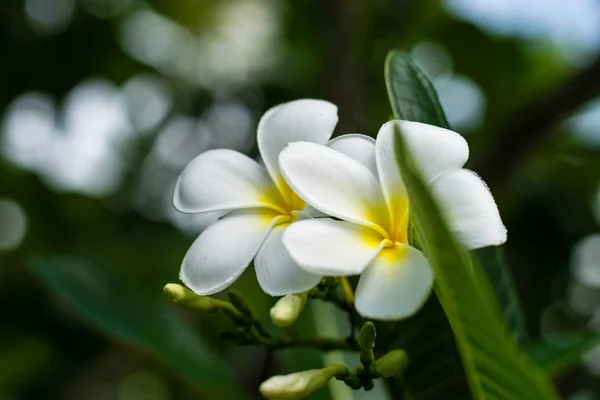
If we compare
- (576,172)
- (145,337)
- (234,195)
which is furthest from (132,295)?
(576,172)

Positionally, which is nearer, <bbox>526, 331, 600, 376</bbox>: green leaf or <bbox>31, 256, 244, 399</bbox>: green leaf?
<bbox>526, 331, 600, 376</bbox>: green leaf

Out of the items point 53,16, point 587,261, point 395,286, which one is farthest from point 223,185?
point 53,16

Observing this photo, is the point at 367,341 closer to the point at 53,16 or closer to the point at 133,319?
the point at 133,319

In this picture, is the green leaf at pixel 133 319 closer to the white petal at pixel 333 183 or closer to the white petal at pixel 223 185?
the white petal at pixel 223 185

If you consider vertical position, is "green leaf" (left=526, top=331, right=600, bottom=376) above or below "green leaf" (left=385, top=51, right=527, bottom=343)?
below

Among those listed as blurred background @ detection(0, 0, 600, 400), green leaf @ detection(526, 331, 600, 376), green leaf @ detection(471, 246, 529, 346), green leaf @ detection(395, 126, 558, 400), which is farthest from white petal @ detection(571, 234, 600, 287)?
green leaf @ detection(395, 126, 558, 400)

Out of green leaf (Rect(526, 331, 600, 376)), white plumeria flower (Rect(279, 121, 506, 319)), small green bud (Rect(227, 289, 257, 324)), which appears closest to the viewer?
white plumeria flower (Rect(279, 121, 506, 319))

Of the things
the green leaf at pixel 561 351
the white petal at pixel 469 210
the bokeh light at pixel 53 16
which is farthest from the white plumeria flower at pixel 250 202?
the bokeh light at pixel 53 16

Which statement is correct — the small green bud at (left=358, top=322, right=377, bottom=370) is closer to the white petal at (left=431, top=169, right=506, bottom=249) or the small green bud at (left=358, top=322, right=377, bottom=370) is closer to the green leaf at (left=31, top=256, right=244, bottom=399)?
the white petal at (left=431, top=169, right=506, bottom=249)
